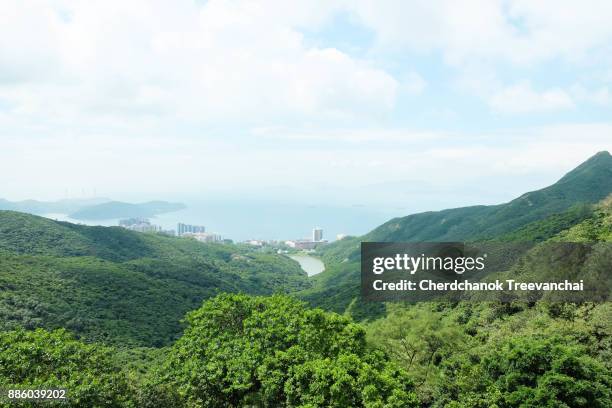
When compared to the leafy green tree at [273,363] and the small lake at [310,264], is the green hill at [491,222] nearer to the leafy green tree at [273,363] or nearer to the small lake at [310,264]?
the small lake at [310,264]

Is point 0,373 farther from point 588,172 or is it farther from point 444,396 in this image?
point 588,172

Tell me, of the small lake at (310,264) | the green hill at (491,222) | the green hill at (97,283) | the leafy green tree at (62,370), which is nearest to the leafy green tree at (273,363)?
the leafy green tree at (62,370)

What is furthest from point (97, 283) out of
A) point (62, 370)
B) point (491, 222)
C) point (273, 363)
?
point (491, 222)

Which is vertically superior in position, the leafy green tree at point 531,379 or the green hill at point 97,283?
the leafy green tree at point 531,379

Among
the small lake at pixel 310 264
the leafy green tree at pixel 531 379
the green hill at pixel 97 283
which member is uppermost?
the leafy green tree at pixel 531 379

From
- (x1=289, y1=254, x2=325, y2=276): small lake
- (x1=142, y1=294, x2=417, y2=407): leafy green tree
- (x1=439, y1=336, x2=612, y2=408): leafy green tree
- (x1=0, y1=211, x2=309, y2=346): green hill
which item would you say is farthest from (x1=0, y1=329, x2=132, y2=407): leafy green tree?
(x1=289, y1=254, x2=325, y2=276): small lake

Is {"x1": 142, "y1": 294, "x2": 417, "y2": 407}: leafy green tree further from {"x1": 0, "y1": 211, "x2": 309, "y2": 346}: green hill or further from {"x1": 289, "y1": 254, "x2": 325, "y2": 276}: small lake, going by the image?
{"x1": 289, "y1": 254, "x2": 325, "y2": 276}: small lake
